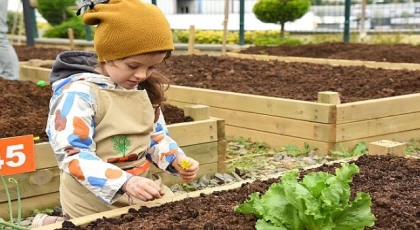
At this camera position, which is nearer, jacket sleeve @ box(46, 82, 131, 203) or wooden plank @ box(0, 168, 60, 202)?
jacket sleeve @ box(46, 82, 131, 203)

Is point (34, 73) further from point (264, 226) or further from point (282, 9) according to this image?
point (282, 9)

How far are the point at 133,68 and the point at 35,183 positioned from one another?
4.69 ft

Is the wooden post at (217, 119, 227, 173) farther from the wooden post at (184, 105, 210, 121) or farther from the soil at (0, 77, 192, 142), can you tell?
the soil at (0, 77, 192, 142)

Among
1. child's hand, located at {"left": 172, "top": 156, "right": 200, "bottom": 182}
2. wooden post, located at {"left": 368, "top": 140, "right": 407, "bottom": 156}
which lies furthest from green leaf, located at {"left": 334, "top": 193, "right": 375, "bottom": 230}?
wooden post, located at {"left": 368, "top": 140, "right": 407, "bottom": 156}

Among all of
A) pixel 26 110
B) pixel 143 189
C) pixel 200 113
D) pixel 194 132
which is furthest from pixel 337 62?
pixel 143 189

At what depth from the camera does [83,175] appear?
8.63 ft

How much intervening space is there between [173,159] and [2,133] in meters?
1.79

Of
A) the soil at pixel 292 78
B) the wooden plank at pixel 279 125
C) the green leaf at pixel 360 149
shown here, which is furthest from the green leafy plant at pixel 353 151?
the soil at pixel 292 78

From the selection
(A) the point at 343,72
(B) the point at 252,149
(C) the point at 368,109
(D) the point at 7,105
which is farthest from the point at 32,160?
(A) the point at 343,72

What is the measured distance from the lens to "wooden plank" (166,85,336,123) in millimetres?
5219

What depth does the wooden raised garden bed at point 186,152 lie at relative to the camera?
3.87 m

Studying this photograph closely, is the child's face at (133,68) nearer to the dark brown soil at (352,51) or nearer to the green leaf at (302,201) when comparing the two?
the green leaf at (302,201)

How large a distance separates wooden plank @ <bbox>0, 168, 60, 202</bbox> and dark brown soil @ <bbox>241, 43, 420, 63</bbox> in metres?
6.28

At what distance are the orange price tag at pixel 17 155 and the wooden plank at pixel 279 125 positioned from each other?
242cm
